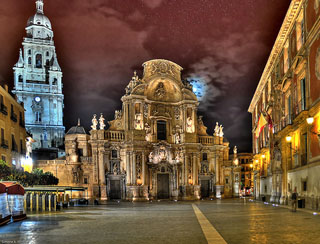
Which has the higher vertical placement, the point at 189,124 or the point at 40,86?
the point at 40,86

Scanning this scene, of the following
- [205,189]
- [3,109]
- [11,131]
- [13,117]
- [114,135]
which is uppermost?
[3,109]

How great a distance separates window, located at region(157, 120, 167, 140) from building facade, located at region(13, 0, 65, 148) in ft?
107

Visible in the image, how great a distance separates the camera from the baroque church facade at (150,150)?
55.6 metres

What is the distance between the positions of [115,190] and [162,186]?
7330 millimetres

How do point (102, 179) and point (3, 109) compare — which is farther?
point (102, 179)

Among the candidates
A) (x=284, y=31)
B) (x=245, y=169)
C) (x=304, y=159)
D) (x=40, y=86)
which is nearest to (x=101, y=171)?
(x=284, y=31)

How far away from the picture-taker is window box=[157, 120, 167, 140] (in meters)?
59.8

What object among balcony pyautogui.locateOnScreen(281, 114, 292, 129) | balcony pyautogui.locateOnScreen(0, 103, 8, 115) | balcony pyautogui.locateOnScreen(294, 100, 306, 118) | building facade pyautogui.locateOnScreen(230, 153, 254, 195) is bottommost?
building facade pyautogui.locateOnScreen(230, 153, 254, 195)

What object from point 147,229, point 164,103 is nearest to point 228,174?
point 164,103

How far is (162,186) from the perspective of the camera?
192 ft

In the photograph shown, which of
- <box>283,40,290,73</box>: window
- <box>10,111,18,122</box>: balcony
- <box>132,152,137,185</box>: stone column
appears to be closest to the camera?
<box>283,40,290,73</box>: window

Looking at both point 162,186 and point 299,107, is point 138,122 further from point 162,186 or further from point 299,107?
point 299,107

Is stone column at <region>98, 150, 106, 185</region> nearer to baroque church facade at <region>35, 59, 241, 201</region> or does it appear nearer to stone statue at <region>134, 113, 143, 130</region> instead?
baroque church facade at <region>35, 59, 241, 201</region>

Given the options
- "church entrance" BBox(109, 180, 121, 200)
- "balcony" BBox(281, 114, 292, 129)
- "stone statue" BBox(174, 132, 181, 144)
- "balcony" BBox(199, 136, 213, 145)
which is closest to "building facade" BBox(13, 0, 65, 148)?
"church entrance" BBox(109, 180, 121, 200)
